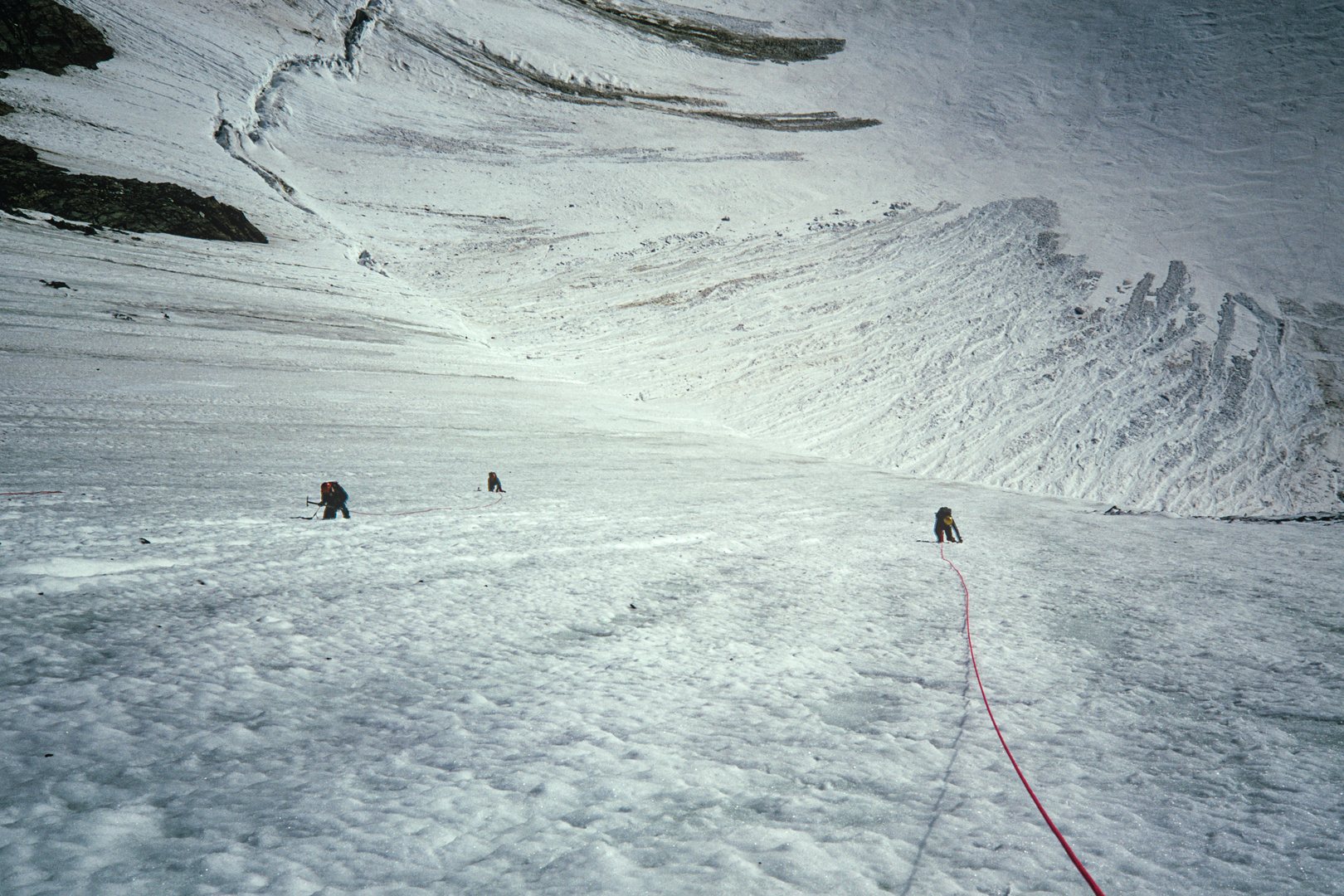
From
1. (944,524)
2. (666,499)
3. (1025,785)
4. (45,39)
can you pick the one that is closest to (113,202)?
(666,499)

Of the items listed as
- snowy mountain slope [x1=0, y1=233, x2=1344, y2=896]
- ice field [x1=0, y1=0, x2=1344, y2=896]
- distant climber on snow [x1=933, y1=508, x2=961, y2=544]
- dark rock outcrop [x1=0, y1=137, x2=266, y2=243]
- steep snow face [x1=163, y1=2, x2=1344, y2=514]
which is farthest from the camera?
steep snow face [x1=163, y1=2, x2=1344, y2=514]

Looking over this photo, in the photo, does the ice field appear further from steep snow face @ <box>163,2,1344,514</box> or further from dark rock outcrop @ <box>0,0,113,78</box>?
dark rock outcrop @ <box>0,0,113,78</box>

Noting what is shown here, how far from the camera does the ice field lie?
7.44 feet

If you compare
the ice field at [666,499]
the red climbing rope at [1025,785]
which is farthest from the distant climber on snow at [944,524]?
the red climbing rope at [1025,785]

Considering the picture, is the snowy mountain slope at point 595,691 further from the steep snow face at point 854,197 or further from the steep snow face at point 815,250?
the steep snow face at point 854,197

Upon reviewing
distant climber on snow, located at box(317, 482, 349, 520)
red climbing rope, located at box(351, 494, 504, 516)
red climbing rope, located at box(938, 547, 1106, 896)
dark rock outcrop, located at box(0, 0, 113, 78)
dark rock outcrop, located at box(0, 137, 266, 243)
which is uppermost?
dark rock outcrop, located at box(0, 0, 113, 78)

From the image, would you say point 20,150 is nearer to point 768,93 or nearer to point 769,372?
point 769,372

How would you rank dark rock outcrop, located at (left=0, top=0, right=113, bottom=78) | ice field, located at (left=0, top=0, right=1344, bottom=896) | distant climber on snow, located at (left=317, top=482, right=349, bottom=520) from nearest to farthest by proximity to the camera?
1. ice field, located at (left=0, top=0, right=1344, bottom=896)
2. distant climber on snow, located at (left=317, top=482, right=349, bottom=520)
3. dark rock outcrop, located at (left=0, top=0, right=113, bottom=78)

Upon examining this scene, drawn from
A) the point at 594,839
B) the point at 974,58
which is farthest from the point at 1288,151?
the point at 594,839

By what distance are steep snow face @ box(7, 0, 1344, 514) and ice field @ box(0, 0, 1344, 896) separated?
0.61 feet

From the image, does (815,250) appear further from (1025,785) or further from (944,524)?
(1025,785)

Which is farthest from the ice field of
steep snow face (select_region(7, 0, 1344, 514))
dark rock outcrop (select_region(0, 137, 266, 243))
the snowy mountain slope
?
dark rock outcrop (select_region(0, 137, 266, 243))

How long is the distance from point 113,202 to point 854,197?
2174cm

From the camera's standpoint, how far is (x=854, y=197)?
24.2 meters
